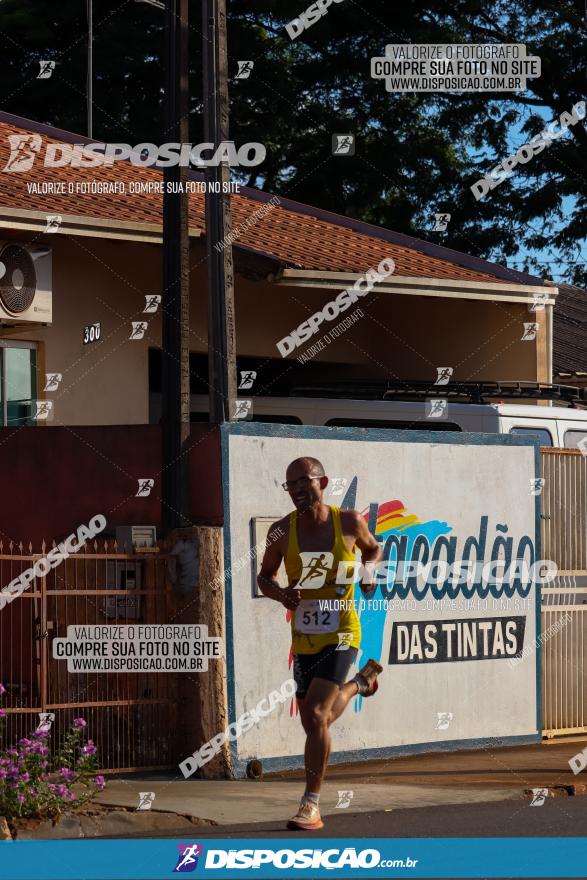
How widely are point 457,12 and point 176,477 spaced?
922 inches

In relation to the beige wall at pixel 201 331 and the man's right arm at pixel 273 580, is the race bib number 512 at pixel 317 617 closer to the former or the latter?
the man's right arm at pixel 273 580

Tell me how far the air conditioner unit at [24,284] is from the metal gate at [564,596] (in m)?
4.74

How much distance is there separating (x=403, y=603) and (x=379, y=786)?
2.11 m

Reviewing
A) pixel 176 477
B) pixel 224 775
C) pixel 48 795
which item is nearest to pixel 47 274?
pixel 176 477

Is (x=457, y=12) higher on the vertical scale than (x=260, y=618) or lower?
higher

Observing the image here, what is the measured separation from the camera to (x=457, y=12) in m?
32.8

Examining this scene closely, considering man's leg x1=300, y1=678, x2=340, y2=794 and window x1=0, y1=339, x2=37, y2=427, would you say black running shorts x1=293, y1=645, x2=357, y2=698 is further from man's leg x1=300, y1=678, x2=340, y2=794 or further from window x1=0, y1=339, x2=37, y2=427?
window x1=0, y1=339, x2=37, y2=427

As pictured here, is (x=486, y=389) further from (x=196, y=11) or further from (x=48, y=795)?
(x=196, y=11)

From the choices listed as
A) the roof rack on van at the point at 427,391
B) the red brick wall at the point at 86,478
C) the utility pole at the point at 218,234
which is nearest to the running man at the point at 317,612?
the red brick wall at the point at 86,478

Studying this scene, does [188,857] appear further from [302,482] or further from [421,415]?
[421,415]

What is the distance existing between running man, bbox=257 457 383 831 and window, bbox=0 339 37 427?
711 cm

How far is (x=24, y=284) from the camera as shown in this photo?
1432 cm

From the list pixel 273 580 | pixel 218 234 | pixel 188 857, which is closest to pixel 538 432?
pixel 218 234

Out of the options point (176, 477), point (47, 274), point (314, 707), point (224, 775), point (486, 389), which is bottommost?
point (224, 775)
